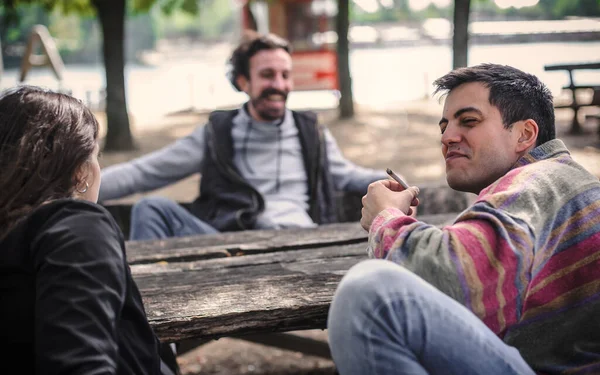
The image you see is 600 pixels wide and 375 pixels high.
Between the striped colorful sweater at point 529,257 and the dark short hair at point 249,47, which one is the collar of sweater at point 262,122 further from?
the striped colorful sweater at point 529,257

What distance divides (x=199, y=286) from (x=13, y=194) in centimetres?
86

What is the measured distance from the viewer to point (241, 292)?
86.2 inches

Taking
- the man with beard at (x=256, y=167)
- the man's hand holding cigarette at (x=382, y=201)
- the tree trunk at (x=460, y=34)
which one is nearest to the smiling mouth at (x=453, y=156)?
the man's hand holding cigarette at (x=382, y=201)

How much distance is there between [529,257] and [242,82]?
281 cm

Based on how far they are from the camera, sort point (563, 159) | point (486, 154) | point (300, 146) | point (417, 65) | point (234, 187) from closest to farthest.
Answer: point (563, 159) → point (486, 154) → point (234, 187) → point (300, 146) → point (417, 65)

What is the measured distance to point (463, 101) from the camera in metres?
1.99

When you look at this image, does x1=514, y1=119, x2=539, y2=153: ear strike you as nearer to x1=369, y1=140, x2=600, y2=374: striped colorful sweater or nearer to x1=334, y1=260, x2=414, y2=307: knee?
x1=369, y1=140, x2=600, y2=374: striped colorful sweater

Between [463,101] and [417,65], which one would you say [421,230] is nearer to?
[463,101]

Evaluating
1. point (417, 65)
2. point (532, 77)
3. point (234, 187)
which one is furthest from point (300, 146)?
point (417, 65)

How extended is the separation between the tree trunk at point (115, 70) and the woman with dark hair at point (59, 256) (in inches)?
372

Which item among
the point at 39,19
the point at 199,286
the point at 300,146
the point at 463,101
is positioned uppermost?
the point at 39,19

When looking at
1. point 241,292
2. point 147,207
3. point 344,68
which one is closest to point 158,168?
point 147,207

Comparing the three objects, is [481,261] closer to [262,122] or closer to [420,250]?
[420,250]

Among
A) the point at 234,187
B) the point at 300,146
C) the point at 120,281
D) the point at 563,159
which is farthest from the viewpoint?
the point at 300,146
